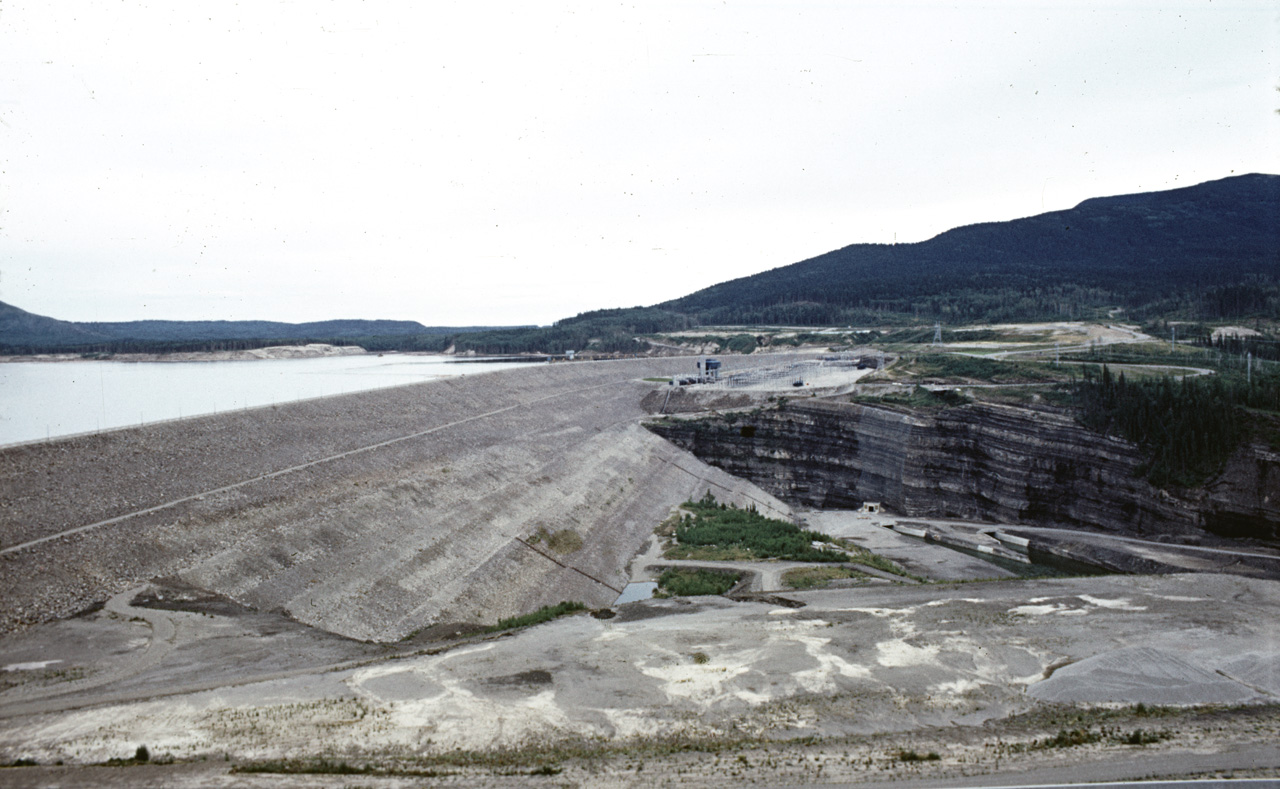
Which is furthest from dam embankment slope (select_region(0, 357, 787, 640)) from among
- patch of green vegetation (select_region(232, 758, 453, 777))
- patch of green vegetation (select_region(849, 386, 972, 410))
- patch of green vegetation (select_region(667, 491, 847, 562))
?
patch of green vegetation (select_region(849, 386, 972, 410))

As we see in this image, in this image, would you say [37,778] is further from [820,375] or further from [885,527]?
[820,375]

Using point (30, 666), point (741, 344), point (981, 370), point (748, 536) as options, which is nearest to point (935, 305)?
point (741, 344)

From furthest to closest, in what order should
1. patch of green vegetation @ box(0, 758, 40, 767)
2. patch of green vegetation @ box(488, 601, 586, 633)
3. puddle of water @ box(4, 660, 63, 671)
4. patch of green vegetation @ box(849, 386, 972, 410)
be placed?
patch of green vegetation @ box(849, 386, 972, 410) → patch of green vegetation @ box(488, 601, 586, 633) → puddle of water @ box(4, 660, 63, 671) → patch of green vegetation @ box(0, 758, 40, 767)

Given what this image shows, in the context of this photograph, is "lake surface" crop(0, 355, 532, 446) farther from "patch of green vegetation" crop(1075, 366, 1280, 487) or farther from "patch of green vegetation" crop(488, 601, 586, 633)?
"patch of green vegetation" crop(1075, 366, 1280, 487)

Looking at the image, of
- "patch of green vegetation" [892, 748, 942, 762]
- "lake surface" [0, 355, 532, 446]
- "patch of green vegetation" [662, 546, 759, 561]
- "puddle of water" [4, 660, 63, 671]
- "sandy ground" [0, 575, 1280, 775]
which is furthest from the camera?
"patch of green vegetation" [662, 546, 759, 561]

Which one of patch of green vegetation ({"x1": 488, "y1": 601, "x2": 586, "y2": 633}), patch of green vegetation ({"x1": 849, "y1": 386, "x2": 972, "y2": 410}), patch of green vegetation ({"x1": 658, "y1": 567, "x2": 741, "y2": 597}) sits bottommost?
patch of green vegetation ({"x1": 658, "y1": 567, "x2": 741, "y2": 597})

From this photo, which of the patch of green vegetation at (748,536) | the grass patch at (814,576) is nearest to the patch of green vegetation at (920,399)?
the patch of green vegetation at (748,536)

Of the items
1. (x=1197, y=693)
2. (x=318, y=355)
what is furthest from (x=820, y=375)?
(x=318, y=355)

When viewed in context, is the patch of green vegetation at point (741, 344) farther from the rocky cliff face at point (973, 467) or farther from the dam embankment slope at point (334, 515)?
the dam embankment slope at point (334, 515)
